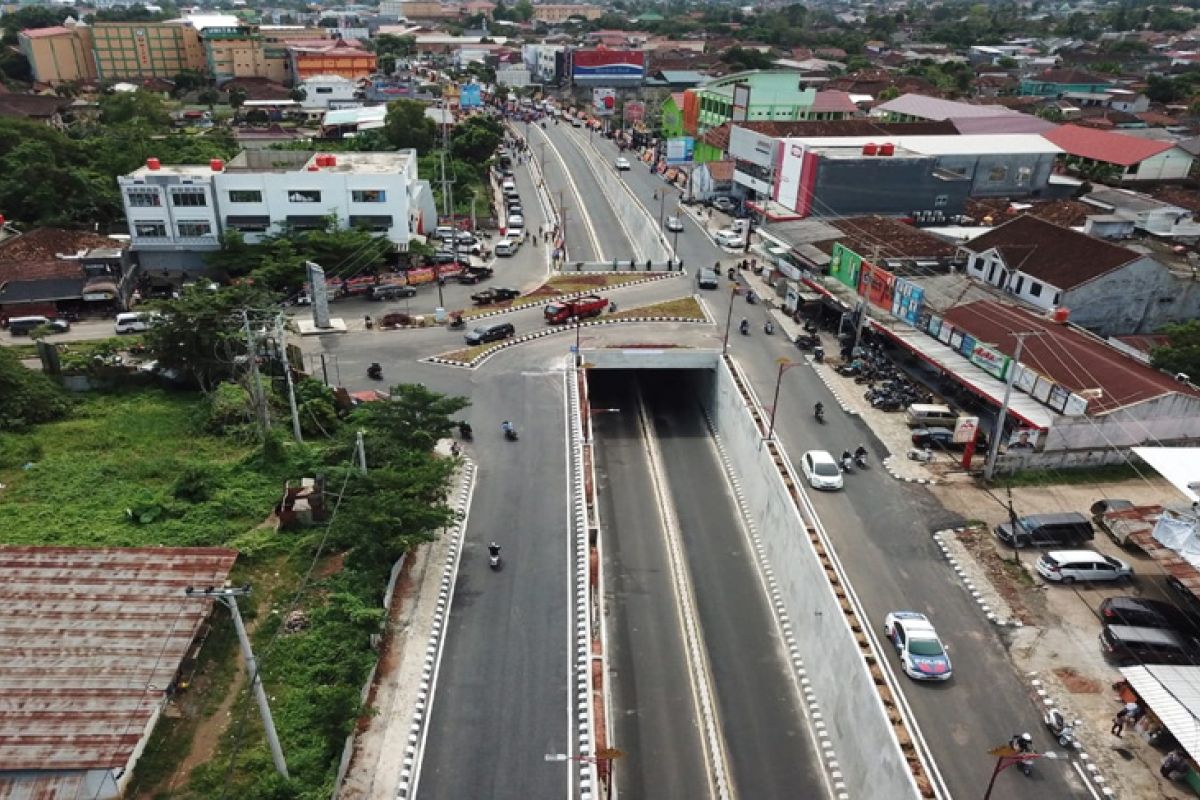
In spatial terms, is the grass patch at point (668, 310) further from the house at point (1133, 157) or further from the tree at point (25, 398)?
the house at point (1133, 157)

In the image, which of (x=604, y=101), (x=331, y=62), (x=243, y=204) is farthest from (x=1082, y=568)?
(x=331, y=62)

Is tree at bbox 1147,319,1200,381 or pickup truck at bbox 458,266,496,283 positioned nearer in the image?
tree at bbox 1147,319,1200,381

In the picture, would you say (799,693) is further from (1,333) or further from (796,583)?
(1,333)

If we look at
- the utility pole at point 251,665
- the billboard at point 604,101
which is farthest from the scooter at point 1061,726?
the billboard at point 604,101

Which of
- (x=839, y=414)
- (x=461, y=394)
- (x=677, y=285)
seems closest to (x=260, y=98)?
(x=677, y=285)

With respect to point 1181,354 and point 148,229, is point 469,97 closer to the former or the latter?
point 148,229

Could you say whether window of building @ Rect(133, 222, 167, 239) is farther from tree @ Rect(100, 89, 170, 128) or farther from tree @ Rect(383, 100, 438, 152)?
tree @ Rect(100, 89, 170, 128)

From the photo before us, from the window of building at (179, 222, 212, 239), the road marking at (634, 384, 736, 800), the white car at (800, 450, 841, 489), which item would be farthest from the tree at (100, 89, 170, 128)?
the white car at (800, 450, 841, 489)
